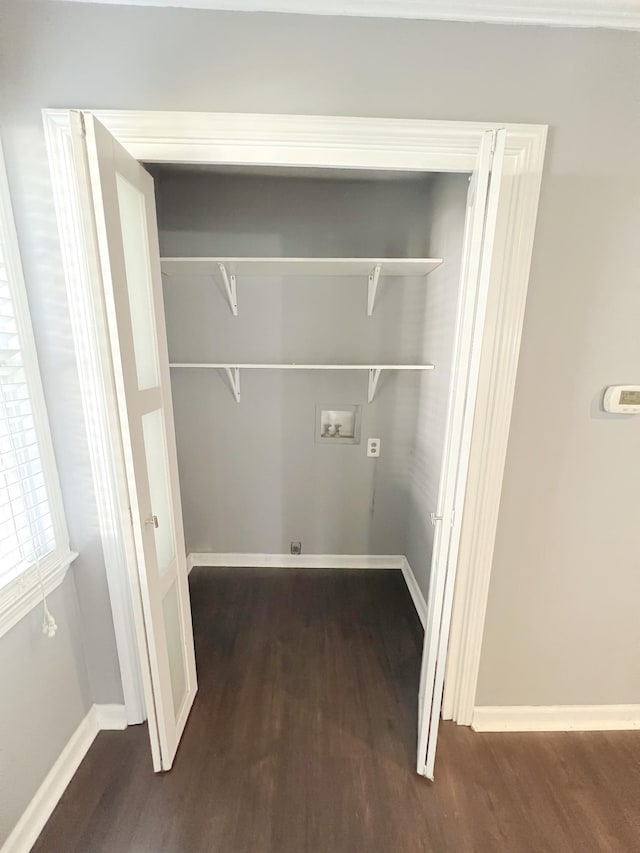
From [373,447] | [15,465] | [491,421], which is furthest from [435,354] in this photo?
[15,465]

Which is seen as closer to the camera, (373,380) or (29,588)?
(29,588)

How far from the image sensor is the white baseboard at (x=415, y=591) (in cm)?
215

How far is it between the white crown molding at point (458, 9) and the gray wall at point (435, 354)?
2.06ft

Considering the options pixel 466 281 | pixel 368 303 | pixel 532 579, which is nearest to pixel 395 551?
pixel 532 579

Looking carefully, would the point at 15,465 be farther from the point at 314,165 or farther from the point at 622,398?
the point at 622,398

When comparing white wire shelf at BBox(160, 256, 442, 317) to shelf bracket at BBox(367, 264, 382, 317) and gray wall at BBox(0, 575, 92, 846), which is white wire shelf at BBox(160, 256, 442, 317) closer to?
shelf bracket at BBox(367, 264, 382, 317)

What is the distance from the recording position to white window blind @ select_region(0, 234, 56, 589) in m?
1.14

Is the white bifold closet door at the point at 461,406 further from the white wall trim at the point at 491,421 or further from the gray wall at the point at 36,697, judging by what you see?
the gray wall at the point at 36,697

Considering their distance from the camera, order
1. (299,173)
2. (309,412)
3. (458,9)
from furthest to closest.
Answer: (309,412) → (299,173) → (458,9)

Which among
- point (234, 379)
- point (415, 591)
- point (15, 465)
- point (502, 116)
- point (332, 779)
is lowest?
point (332, 779)

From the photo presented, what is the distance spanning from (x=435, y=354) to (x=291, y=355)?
88 centimetres

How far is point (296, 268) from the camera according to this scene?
81.4 inches

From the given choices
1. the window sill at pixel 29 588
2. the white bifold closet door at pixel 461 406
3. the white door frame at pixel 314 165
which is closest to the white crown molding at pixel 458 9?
the white door frame at pixel 314 165

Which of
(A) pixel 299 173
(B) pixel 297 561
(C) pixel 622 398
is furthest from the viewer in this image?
(B) pixel 297 561
